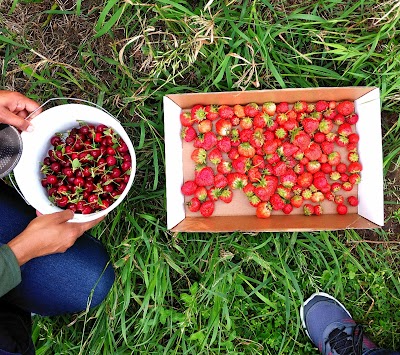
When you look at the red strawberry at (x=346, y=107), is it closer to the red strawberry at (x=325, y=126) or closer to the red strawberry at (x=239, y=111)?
the red strawberry at (x=325, y=126)

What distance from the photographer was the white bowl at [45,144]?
1.77 metres

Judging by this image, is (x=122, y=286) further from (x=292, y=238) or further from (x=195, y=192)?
(x=292, y=238)

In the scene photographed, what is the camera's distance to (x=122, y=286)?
6.84 ft

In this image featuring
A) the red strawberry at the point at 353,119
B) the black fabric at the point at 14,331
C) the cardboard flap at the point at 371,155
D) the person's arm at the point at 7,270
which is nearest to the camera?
the person's arm at the point at 7,270

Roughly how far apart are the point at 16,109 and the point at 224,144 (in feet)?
3.05

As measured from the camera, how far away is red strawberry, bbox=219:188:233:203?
2104 mm

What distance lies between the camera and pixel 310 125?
80.7 inches

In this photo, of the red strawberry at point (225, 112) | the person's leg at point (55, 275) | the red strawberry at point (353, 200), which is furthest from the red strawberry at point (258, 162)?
the person's leg at point (55, 275)

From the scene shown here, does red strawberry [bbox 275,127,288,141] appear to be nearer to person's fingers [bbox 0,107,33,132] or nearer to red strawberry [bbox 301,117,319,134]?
red strawberry [bbox 301,117,319,134]

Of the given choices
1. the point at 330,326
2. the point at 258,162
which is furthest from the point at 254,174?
the point at 330,326

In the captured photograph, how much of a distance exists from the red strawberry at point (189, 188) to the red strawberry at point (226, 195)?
135mm

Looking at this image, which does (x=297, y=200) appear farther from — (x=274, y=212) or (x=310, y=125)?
(x=310, y=125)

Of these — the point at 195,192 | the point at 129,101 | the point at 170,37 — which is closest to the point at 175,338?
the point at 195,192

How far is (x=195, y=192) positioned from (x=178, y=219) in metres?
0.16
